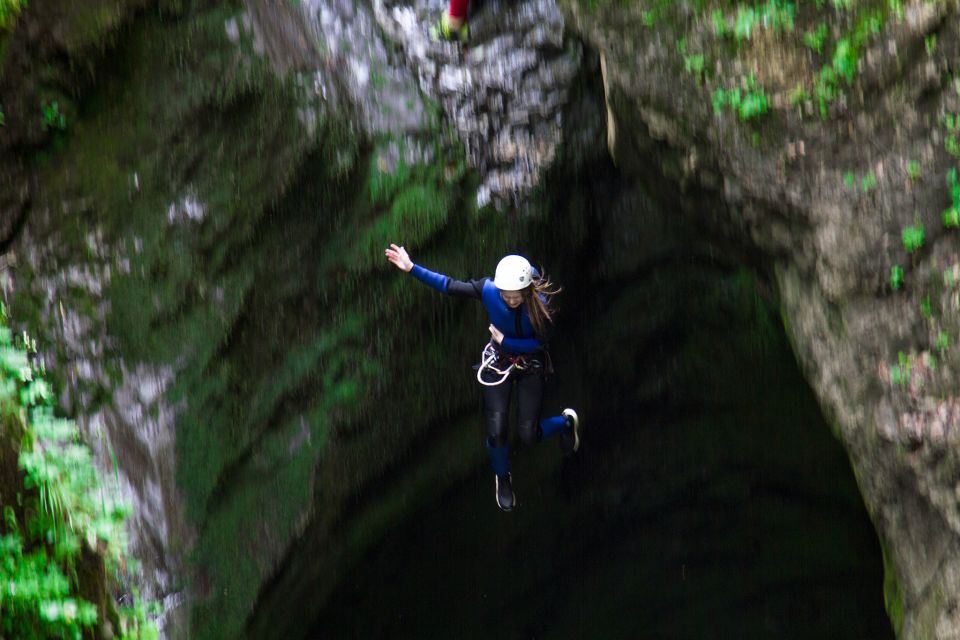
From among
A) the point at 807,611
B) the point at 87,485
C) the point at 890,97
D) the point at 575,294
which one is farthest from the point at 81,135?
the point at 807,611

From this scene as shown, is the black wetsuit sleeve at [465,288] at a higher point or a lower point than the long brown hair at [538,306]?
higher

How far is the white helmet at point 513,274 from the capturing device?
5.96 metres

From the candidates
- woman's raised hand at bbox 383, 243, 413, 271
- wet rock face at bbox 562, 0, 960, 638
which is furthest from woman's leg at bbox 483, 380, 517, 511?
wet rock face at bbox 562, 0, 960, 638

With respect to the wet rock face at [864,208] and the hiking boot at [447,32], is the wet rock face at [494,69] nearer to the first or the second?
the hiking boot at [447,32]

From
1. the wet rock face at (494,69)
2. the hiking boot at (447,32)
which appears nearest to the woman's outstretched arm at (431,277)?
→ the wet rock face at (494,69)

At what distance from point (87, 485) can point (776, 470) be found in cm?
633

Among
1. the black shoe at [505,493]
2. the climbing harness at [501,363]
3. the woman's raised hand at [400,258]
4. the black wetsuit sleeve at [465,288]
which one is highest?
the woman's raised hand at [400,258]

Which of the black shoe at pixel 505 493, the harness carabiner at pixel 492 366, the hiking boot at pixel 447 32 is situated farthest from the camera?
the black shoe at pixel 505 493

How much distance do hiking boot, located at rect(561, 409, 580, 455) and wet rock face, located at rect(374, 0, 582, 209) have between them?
5.54ft

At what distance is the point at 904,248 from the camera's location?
15.3 ft

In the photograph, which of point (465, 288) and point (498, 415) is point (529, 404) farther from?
point (465, 288)

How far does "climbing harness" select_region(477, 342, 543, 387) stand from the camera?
6465 millimetres

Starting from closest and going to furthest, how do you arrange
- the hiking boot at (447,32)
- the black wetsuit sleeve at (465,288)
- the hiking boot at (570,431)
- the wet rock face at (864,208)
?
the wet rock face at (864,208), the black wetsuit sleeve at (465,288), the hiking boot at (447,32), the hiking boot at (570,431)

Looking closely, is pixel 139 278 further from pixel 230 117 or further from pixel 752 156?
pixel 752 156
